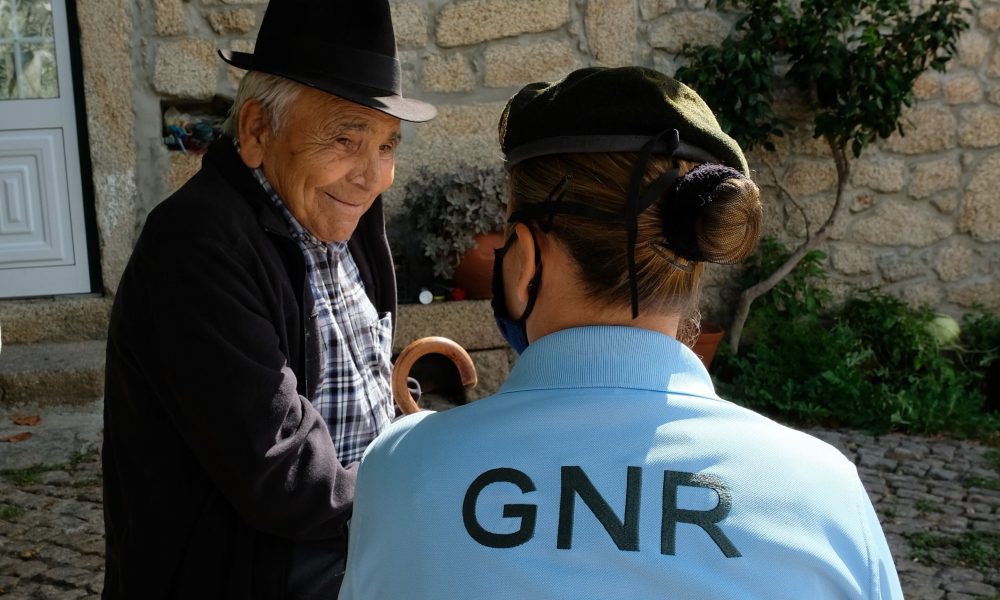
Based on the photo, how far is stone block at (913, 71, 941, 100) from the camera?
5.93 m

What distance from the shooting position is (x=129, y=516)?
1.77 m

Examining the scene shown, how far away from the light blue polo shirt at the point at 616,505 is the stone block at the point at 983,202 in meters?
5.54

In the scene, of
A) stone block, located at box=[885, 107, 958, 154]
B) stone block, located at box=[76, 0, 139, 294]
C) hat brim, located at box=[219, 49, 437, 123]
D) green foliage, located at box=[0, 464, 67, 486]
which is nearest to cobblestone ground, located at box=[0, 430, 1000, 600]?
green foliage, located at box=[0, 464, 67, 486]

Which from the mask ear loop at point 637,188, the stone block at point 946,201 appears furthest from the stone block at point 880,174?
the mask ear loop at point 637,188

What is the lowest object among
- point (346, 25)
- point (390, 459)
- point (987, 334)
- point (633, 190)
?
point (987, 334)

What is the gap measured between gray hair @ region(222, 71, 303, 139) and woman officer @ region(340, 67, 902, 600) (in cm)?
91

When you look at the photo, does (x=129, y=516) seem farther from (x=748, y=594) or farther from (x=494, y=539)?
(x=748, y=594)

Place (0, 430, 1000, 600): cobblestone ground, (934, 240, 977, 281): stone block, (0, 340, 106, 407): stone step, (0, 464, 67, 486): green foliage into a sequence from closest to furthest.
Result: 1. (0, 430, 1000, 600): cobblestone ground
2. (0, 464, 67, 486): green foliage
3. (0, 340, 106, 407): stone step
4. (934, 240, 977, 281): stone block

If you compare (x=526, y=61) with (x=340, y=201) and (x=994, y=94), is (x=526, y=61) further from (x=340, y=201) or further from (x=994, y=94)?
(x=340, y=201)

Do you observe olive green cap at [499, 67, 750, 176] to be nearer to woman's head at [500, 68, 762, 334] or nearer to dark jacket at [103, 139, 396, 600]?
woman's head at [500, 68, 762, 334]

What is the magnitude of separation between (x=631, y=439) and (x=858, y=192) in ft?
17.6

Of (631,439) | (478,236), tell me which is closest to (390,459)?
(631,439)

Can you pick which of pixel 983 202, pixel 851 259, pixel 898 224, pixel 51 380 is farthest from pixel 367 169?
pixel 983 202

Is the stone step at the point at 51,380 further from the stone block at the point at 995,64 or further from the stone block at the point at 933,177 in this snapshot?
the stone block at the point at 995,64
